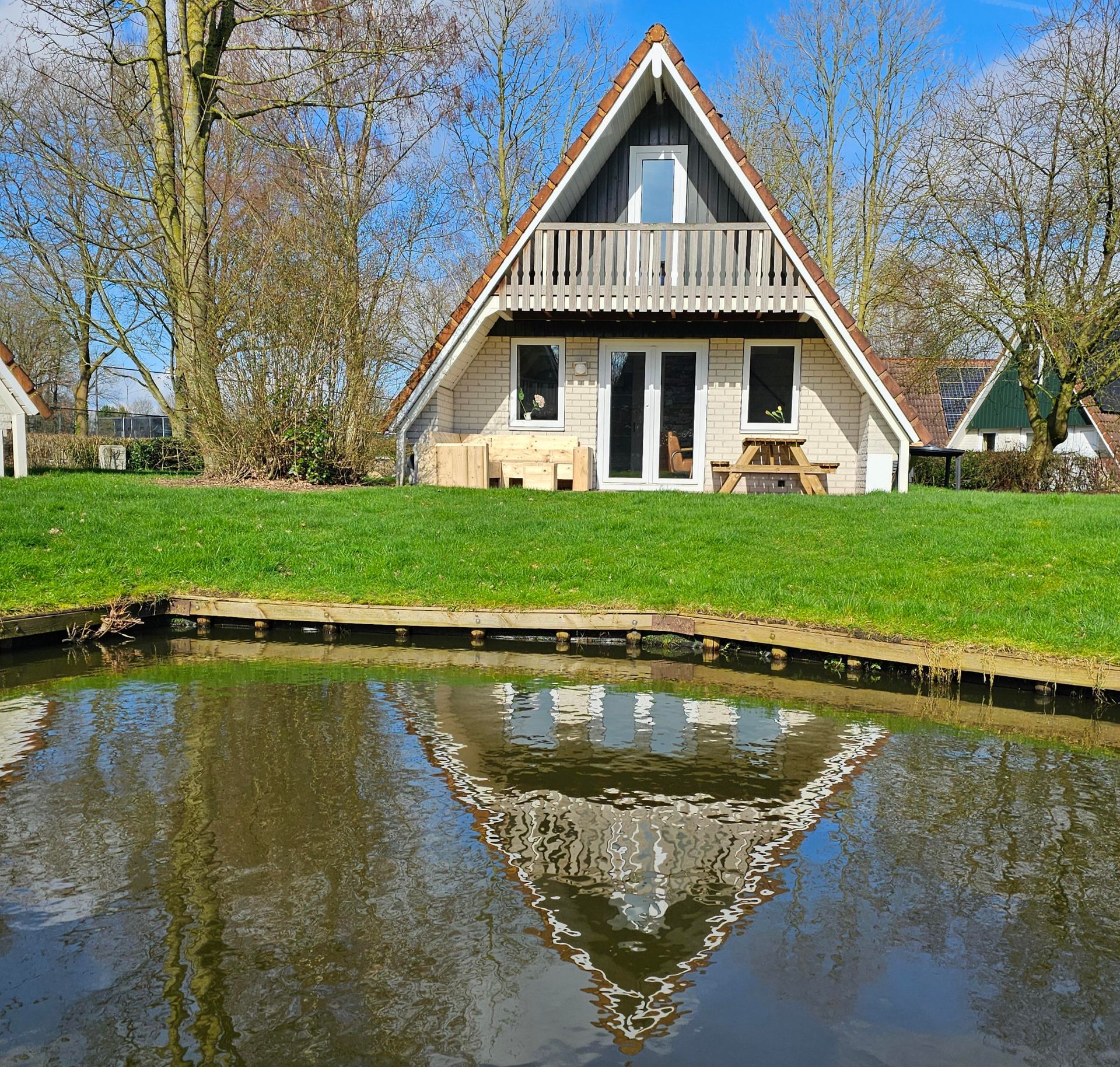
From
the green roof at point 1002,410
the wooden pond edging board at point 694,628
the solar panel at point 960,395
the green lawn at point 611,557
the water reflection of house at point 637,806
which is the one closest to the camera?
the water reflection of house at point 637,806

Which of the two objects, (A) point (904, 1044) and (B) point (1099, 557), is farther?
(B) point (1099, 557)

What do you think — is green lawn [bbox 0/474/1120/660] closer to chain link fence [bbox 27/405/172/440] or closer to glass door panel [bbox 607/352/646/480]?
glass door panel [bbox 607/352/646/480]

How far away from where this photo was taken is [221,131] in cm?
2502

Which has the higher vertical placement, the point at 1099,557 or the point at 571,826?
the point at 1099,557

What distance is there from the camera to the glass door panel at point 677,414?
16.8 metres

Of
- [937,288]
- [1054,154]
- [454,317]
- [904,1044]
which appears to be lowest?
[904,1044]

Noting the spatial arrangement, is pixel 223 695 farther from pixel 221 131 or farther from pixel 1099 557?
pixel 221 131

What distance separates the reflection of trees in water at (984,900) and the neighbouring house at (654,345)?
33.9ft

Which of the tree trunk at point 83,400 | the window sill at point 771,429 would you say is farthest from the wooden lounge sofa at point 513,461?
the tree trunk at point 83,400

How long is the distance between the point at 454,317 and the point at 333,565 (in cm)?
636

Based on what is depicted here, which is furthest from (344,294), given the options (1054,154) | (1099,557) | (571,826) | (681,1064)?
(1054,154)

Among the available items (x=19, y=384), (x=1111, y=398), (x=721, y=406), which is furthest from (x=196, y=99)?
(x=1111, y=398)

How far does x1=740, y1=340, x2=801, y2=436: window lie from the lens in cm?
1658

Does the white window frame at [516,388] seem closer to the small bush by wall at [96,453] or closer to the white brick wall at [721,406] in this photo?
the white brick wall at [721,406]
